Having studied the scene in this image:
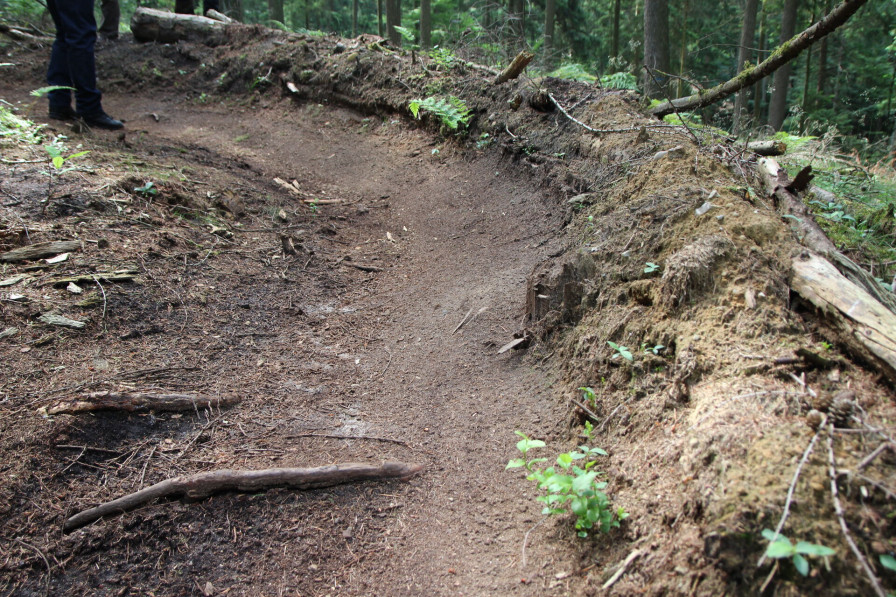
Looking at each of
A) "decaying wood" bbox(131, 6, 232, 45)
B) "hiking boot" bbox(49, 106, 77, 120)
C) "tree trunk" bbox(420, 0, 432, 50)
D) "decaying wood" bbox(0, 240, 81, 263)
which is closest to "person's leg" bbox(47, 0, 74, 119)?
"hiking boot" bbox(49, 106, 77, 120)

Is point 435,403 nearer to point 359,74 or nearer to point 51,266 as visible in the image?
point 51,266

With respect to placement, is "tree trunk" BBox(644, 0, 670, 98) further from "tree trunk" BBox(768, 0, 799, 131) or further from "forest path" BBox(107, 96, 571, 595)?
"forest path" BBox(107, 96, 571, 595)

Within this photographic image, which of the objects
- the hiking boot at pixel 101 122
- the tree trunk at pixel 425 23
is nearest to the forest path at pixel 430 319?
the hiking boot at pixel 101 122

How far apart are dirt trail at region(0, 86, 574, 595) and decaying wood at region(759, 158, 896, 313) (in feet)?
6.46

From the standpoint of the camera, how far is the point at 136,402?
11.7ft

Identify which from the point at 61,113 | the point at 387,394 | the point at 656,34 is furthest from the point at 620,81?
the point at 61,113

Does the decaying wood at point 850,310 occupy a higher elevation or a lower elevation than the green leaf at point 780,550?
higher

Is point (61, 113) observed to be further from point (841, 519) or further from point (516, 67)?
point (841, 519)

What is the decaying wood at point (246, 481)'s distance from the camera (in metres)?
2.96

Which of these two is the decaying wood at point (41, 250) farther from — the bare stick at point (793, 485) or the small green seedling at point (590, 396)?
the bare stick at point (793, 485)

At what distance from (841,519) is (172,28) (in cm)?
1574

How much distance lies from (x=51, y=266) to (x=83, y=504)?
8.77ft

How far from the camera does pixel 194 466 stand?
3340 millimetres

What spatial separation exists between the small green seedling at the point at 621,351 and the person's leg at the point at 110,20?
15074 millimetres
